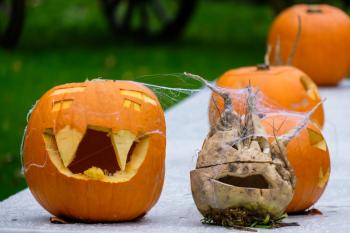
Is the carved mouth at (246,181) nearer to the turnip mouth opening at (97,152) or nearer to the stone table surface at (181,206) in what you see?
the stone table surface at (181,206)

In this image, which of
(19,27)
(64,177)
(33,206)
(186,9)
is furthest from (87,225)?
(186,9)

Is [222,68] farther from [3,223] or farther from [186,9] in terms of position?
[3,223]

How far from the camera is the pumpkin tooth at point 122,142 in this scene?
4.29m

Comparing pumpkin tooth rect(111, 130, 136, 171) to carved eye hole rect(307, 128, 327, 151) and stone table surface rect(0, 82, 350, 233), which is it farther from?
carved eye hole rect(307, 128, 327, 151)

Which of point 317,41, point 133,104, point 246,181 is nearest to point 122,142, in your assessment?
point 133,104

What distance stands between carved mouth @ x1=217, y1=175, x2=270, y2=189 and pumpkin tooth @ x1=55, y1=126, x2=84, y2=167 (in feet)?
2.05

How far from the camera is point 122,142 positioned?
4293 mm

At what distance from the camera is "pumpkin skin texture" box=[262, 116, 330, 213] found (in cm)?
468

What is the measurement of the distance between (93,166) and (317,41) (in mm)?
5854

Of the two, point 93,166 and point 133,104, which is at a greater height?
point 133,104

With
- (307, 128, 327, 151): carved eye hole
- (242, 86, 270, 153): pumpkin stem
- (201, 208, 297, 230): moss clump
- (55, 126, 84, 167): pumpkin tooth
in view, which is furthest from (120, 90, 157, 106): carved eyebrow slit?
(307, 128, 327, 151): carved eye hole

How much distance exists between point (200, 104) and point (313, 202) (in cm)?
446

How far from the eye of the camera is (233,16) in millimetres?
17516

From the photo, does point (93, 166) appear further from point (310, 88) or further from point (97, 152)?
point (310, 88)
